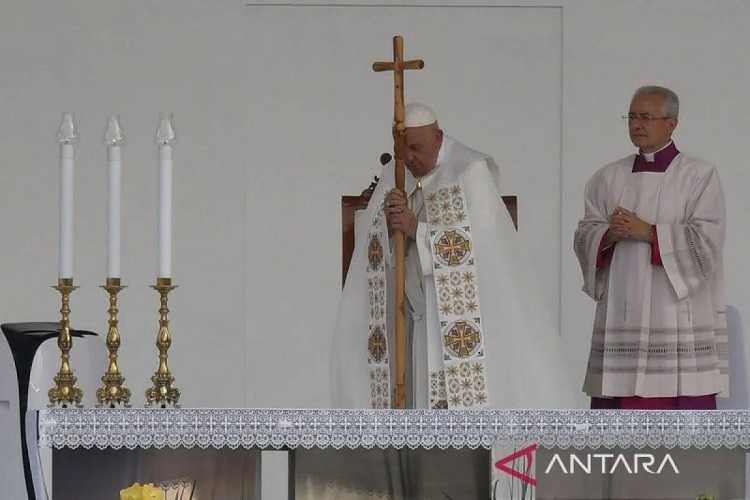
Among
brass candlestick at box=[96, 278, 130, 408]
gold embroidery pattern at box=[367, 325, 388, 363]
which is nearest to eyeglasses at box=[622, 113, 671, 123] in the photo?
gold embroidery pattern at box=[367, 325, 388, 363]

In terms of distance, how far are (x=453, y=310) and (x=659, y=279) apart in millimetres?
930

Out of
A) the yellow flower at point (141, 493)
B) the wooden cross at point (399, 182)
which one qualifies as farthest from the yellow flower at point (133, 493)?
the wooden cross at point (399, 182)

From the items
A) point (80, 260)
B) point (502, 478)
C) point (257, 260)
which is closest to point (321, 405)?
point (257, 260)

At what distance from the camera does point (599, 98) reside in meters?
7.61

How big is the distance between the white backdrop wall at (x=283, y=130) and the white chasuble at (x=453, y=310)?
222 cm

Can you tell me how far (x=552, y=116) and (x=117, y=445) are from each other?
15.2 ft

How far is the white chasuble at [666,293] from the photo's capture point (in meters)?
5.64

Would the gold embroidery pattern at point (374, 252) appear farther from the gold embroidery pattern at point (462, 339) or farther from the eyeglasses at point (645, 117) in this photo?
the eyeglasses at point (645, 117)

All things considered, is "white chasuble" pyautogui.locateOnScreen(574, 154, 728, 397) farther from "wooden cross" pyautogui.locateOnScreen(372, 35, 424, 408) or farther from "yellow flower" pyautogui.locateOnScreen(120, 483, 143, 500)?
"yellow flower" pyautogui.locateOnScreen(120, 483, 143, 500)

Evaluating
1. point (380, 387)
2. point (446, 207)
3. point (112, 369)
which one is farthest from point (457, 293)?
point (112, 369)

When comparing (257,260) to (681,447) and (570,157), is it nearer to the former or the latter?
(570,157)

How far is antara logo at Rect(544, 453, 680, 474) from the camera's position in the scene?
3.55 metres

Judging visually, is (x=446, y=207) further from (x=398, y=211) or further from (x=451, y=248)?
(x=398, y=211)

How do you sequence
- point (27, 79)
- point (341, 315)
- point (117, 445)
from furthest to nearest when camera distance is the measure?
point (27, 79) → point (341, 315) → point (117, 445)
